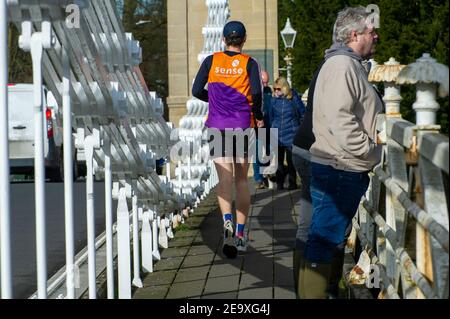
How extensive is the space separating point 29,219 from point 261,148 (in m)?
4.20

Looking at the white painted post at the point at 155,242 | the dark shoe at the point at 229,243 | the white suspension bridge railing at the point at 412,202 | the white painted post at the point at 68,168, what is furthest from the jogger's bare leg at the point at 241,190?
the white painted post at the point at 68,168

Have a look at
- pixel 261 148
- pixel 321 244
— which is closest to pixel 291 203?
pixel 261 148

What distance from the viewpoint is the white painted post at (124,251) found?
24.9 ft

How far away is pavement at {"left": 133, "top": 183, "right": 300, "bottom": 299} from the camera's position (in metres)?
7.91

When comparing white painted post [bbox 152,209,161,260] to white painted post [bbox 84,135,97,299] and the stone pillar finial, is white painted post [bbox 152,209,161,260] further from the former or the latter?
white painted post [bbox 84,135,97,299]

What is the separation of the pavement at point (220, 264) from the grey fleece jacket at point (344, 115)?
4.29 feet

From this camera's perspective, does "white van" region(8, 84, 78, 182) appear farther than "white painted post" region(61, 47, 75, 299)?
Yes

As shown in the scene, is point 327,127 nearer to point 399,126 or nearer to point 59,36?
point 399,126

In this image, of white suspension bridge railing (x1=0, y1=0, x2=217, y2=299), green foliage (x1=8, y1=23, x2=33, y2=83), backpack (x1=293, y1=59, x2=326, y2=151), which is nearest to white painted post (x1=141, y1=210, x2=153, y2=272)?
white suspension bridge railing (x1=0, y1=0, x2=217, y2=299)

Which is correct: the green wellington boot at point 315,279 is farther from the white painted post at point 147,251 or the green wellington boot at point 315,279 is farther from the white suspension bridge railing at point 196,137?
the white suspension bridge railing at point 196,137

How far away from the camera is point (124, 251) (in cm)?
777

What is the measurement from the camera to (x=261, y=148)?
1794 cm
